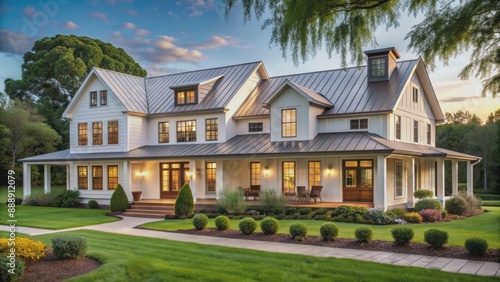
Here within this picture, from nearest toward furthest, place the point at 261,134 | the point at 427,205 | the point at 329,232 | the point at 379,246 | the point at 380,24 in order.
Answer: the point at 380,24 < the point at 379,246 < the point at 329,232 < the point at 427,205 < the point at 261,134

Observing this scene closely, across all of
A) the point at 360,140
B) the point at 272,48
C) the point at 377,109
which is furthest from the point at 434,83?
the point at 272,48

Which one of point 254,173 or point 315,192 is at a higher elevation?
point 254,173

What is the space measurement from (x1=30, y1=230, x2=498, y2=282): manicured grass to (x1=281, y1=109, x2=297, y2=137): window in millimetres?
12059

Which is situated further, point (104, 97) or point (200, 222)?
point (104, 97)

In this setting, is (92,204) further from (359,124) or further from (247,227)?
(359,124)

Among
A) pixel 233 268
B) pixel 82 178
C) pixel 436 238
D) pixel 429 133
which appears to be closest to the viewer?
pixel 233 268

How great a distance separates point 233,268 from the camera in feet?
29.2

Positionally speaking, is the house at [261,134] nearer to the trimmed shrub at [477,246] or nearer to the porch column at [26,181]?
the porch column at [26,181]

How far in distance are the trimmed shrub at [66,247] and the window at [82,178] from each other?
19.0 metres

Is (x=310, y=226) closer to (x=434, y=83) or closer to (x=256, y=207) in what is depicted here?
(x=256, y=207)

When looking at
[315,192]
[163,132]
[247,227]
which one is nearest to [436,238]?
[247,227]

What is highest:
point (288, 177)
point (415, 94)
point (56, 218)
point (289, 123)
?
point (415, 94)

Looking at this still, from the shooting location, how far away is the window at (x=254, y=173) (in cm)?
2392

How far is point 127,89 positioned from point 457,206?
20.8m
